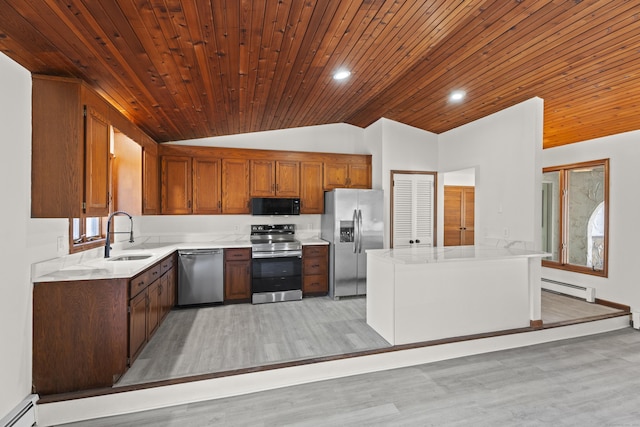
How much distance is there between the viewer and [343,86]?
3529mm

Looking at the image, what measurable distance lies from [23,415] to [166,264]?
182cm

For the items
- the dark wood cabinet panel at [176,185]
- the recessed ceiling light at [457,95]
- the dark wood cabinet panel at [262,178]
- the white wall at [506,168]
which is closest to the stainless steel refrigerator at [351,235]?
the dark wood cabinet panel at [262,178]

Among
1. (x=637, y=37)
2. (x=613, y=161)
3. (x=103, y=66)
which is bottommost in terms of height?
(x=613, y=161)

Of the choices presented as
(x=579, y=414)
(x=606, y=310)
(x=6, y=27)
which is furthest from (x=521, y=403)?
(x=6, y=27)

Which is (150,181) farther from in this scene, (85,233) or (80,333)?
(80,333)

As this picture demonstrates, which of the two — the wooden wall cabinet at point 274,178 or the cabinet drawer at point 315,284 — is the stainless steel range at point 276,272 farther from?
the wooden wall cabinet at point 274,178

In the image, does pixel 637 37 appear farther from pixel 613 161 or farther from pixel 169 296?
pixel 169 296

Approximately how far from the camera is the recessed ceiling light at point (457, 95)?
3.58 m

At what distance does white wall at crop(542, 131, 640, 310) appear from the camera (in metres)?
3.96

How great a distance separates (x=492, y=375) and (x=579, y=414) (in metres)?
0.63

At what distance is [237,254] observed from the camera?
14.5ft

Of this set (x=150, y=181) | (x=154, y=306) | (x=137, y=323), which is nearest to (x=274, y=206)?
(x=150, y=181)

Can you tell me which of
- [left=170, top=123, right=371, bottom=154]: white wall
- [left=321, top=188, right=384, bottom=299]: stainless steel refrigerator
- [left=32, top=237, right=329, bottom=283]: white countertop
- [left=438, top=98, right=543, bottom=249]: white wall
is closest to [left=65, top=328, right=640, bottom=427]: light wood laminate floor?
[left=32, top=237, right=329, bottom=283]: white countertop

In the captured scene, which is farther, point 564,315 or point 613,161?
point 613,161
